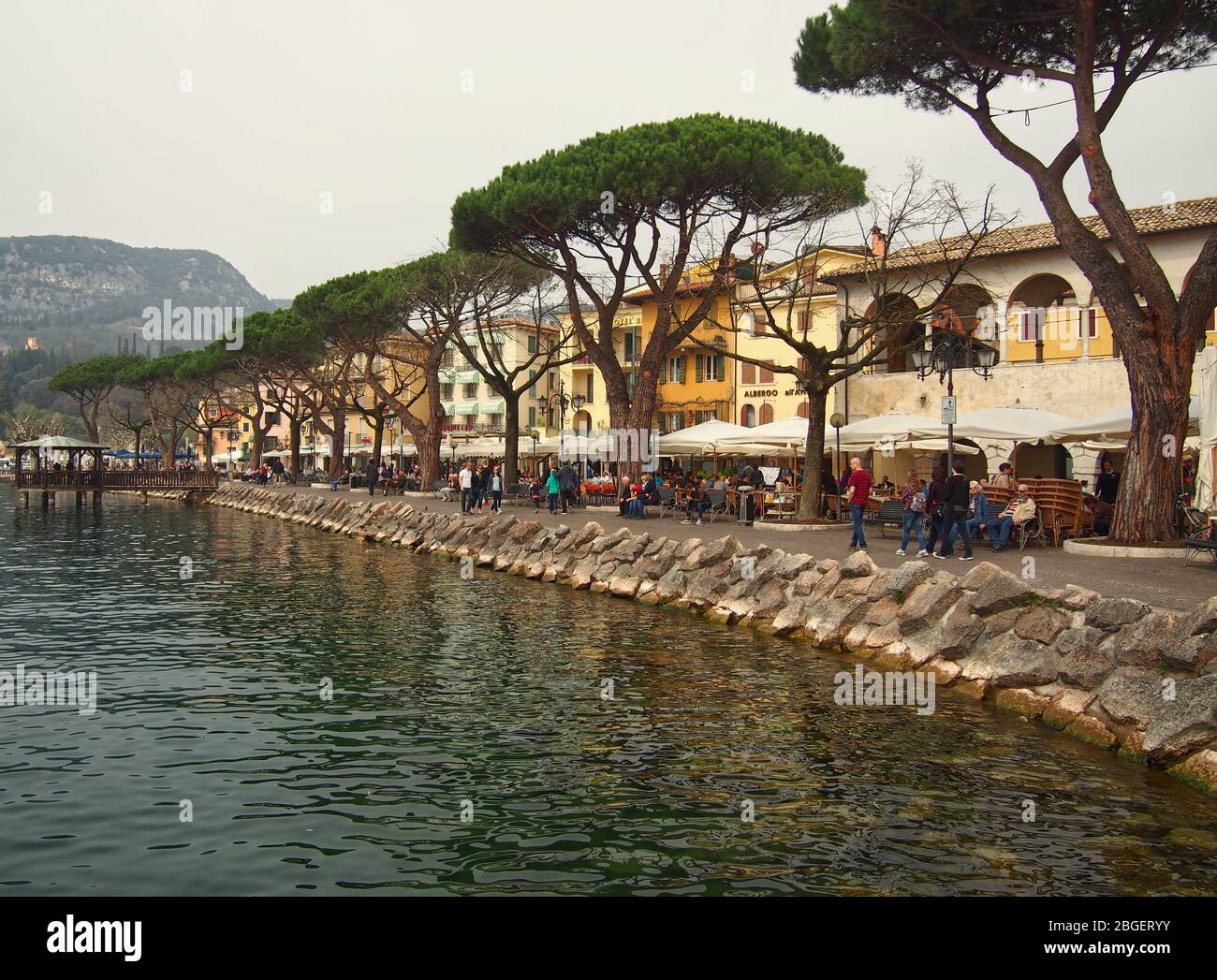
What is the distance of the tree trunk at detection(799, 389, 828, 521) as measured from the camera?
2584 centimetres

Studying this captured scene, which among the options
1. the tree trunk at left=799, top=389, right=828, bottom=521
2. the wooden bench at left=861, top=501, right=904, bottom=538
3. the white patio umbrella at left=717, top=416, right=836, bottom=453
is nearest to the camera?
the wooden bench at left=861, top=501, right=904, bottom=538

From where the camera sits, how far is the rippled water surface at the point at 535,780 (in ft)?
21.2

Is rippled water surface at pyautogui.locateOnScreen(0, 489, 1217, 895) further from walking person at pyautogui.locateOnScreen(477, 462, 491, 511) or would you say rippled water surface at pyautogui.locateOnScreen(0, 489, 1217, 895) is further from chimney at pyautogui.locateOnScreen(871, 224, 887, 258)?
walking person at pyautogui.locateOnScreen(477, 462, 491, 511)

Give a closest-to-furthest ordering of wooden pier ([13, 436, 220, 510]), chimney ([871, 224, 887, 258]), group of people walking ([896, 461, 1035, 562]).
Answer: group of people walking ([896, 461, 1035, 562]) → chimney ([871, 224, 887, 258]) → wooden pier ([13, 436, 220, 510])

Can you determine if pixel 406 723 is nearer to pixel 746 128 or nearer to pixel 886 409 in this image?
pixel 746 128

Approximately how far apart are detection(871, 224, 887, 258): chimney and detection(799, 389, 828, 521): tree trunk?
3.96 metres

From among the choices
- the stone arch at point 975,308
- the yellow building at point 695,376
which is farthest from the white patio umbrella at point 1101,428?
the yellow building at point 695,376

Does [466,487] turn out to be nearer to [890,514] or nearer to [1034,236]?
[890,514]

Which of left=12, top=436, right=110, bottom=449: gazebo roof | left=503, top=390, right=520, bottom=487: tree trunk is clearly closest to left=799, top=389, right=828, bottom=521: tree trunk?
left=503, top=390, right=520, bottom=487: tree trunk

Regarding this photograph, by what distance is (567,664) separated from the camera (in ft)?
42.5

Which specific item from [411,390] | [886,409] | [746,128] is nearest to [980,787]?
[746,128]

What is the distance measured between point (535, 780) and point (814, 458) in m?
19.0

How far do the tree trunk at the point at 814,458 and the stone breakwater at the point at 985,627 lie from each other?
652 cm
